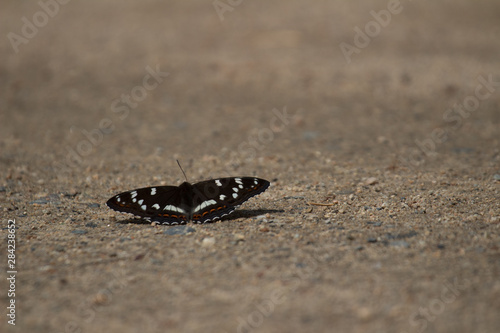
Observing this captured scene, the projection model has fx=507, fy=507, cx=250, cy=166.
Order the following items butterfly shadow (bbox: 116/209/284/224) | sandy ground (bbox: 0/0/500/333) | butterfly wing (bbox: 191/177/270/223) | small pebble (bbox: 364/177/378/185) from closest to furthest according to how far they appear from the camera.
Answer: sandy ground (bbox: 0/0/500/333) < butterfly wing (bbox: 191/177/270/223) < butterfly shadow (bbox: 116/209/284/224) < small pebble (bbox: 364/177/378/185)

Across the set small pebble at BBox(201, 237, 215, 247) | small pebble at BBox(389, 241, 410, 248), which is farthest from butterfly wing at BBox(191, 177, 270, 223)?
small pebble at BBox(389, 241, 410, 248)

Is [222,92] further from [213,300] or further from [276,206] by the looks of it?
[213,300]

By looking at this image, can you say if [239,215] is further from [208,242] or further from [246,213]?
[208,242]

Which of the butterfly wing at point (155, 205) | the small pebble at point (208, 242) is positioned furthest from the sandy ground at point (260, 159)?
the butterfly wing at point (155, 205)

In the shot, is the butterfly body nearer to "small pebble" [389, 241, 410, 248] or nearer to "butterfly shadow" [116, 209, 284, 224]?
"butterfly shadow" [116, 209, 284, 224]

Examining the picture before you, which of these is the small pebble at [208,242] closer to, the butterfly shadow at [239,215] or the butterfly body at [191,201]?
the butterfly body at [191,201]

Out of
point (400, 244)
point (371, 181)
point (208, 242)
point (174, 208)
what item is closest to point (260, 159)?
point (371, 181)
